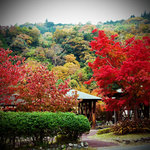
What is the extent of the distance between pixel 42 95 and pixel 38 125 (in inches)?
73.8

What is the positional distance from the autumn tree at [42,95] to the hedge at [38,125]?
97 centimetres

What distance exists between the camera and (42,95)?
8.80m

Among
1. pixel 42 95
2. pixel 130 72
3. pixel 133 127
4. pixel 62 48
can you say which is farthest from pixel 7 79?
pixel 62 48

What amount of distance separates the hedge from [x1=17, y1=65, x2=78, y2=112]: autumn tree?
966 millimetres

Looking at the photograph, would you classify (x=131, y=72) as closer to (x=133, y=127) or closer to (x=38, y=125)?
(x=133, y=127)

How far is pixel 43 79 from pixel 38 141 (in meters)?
3.00

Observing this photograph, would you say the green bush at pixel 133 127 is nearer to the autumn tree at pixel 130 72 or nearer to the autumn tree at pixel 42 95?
the autumn tree at pixel 130 72

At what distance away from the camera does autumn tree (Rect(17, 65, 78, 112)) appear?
8.67 metres

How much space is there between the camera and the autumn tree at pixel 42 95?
341 inches

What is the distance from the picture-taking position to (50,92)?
8.95 m

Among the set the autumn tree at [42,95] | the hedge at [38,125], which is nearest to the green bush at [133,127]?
the hedge at [38,125]

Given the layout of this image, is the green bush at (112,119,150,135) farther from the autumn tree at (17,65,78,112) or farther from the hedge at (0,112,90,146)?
the autumn tree at (17,65,78,112)

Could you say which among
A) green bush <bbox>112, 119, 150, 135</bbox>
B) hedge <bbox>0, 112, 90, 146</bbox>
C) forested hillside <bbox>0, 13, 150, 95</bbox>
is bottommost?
green bush <bbox>112, 119, 150, 135</bbox>

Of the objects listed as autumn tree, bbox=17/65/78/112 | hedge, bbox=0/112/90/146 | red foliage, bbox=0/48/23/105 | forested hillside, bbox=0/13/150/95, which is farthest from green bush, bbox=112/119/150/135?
forested hillside, bbox=0/13/150/95
